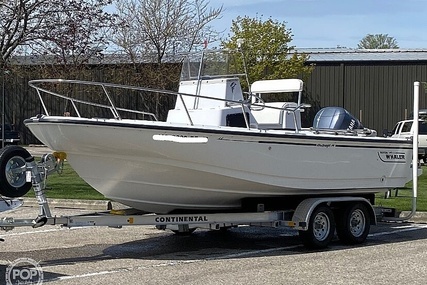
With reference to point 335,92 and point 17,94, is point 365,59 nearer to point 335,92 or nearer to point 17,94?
point 335,92

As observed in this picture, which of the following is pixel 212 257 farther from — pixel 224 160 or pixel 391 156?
pixel 391 156

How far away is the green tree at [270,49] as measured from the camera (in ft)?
117

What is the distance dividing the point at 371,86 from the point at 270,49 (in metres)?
6.16

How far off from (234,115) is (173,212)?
1.66 metres

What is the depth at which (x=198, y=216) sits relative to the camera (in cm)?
1044

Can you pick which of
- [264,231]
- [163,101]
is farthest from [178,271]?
[163,101]

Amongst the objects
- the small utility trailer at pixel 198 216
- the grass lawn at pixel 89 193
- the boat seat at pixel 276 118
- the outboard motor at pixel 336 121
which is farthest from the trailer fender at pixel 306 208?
the grass lawn at pixel 89 193

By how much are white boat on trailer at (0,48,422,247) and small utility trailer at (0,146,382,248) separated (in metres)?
0.02

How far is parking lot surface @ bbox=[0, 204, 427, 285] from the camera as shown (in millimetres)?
8773

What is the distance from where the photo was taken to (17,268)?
9125mm

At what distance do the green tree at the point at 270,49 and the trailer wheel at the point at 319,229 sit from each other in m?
23.8

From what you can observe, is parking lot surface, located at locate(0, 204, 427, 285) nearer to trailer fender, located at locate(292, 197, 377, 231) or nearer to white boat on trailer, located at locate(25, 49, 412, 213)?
trailer fender, located at locate(292, 197, 377, 231)

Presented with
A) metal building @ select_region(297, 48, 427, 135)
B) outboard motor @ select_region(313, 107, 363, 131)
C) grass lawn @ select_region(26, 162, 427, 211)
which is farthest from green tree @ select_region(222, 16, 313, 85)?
outboard motor @ select_region(313, 107, 363, 131)

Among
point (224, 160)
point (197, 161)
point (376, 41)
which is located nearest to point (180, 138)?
point (197, 161)
